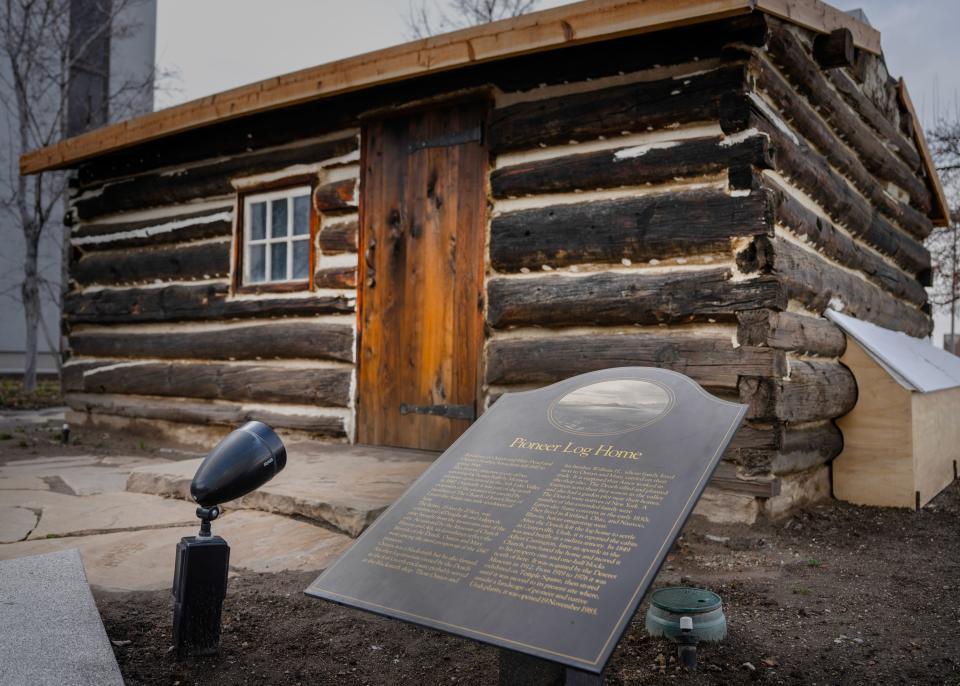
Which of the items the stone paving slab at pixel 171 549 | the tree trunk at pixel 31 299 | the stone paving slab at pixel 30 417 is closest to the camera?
the stone paving slab at pixel 171 549

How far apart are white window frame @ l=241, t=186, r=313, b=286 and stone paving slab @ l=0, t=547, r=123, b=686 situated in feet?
13.1

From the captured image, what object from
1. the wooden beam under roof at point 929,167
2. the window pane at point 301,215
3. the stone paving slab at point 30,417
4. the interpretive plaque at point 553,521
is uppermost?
the wooden beam under roof at point 929,167

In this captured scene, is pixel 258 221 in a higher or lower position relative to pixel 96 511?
higher

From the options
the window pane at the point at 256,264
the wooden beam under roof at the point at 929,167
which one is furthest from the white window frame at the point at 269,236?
the wooden beam under roof at the point at 929,167

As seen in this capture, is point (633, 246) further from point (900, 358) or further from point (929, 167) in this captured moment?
point (929, 167)

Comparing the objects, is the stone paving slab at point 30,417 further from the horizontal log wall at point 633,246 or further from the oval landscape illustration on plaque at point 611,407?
the oval landscape illustration on plaque at point 611,407

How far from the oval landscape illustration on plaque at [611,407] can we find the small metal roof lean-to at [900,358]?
3.56m

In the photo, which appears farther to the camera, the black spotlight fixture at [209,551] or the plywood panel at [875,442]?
the plywood panel at [875,442]

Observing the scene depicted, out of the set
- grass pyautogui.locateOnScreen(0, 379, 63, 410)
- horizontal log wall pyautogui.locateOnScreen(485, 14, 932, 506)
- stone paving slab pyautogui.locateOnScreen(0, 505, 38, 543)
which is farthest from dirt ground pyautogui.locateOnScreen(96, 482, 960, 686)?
→ grass pyautogui.locateOnScreen(0, 379, 63, 410)

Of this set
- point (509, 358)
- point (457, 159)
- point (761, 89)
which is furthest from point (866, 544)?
point (457, 159)

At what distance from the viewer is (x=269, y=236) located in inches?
278

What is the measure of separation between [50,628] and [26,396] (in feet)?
40.5

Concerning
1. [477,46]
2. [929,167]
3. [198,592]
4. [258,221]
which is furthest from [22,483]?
[929,167]

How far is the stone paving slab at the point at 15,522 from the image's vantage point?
12.6ft
